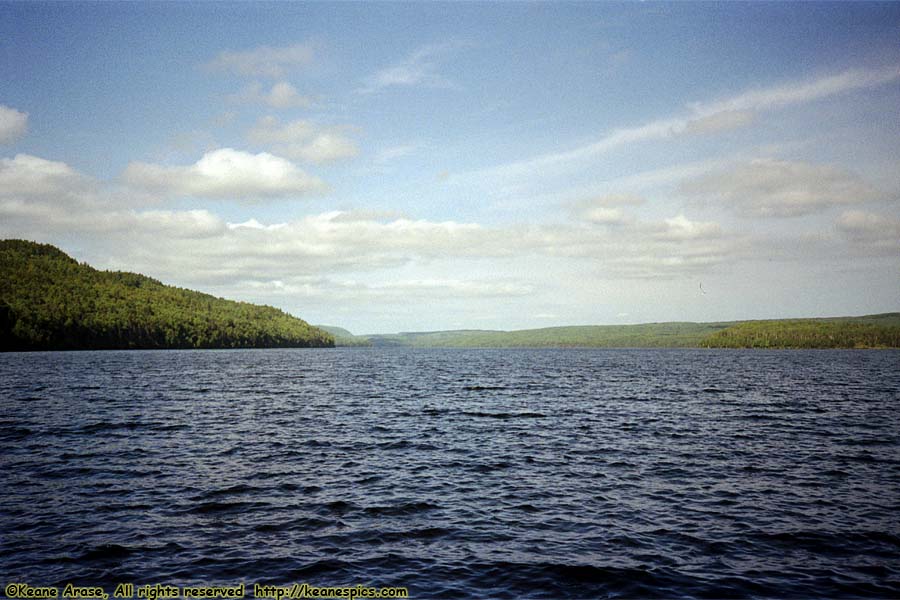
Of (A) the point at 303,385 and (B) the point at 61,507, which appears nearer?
(B) the point at 61,507

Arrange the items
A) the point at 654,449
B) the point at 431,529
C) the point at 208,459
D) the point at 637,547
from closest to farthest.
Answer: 1. the point at 637,547
2. the point at 431,529
3. the point at 208,459
4. the point at 654,449

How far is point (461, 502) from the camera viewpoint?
71.4 ft

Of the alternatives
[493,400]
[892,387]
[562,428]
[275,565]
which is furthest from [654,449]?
[892,387]

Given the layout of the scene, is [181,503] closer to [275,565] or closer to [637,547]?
[275,565]

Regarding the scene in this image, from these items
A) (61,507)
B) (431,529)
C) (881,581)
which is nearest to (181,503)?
(61,507)

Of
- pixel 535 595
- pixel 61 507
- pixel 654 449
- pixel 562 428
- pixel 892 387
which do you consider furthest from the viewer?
pixel 892 387

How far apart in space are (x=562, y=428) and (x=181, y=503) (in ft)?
87.4

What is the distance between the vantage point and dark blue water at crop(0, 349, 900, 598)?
50.0 feet

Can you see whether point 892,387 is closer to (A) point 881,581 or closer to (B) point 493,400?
(B) point 493,400

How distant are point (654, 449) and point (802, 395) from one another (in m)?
45.0

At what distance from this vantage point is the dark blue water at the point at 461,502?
15242mm

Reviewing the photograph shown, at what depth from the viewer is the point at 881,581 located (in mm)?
14922

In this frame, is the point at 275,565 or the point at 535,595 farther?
the point at 275,565

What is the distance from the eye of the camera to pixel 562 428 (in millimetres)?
39719
